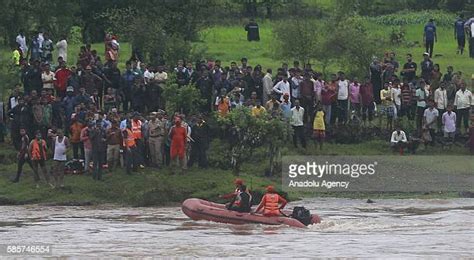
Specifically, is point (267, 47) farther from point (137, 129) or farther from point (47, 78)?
point (137, 129)

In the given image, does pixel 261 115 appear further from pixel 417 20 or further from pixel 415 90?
pixel 417 20

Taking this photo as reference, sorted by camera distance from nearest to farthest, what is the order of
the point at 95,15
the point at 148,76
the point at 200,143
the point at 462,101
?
the point at 200,143, the point at 148,76, the point at 462,101, the point at 95,15

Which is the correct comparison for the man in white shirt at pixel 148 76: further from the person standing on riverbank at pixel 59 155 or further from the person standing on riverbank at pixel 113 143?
the person standing on riverbank at pixel 59 155

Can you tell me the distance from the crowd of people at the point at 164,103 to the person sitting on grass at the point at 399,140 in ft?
0.10

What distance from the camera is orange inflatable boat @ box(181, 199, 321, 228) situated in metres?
33.7

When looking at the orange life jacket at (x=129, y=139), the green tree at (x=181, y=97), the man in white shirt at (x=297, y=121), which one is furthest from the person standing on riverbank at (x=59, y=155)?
the man in white shirt at (x=297, y=121)

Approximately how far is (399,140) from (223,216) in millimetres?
8418

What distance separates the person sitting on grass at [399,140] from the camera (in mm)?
40656

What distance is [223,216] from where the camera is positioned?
112 ft

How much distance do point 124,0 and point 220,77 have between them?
1090 cm

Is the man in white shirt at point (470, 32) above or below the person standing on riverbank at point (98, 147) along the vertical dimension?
above

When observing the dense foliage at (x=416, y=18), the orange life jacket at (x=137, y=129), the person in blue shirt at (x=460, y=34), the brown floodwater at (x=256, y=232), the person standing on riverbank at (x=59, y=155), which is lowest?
the brown floodwater at (x=256, y=232)

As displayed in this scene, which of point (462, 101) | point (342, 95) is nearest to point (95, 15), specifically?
point (342, 95)

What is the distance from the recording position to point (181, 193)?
3762 centimetres
